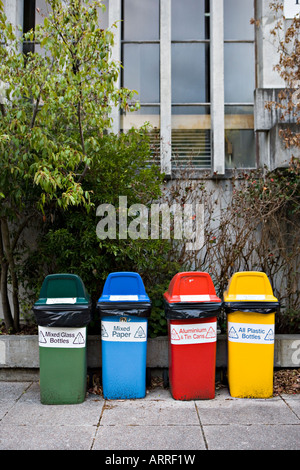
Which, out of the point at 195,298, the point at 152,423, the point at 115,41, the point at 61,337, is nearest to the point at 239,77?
the point at 115,41

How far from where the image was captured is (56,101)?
14.9 feet

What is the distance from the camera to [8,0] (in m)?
7.01

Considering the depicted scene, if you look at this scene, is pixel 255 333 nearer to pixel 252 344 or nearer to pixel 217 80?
pixel 252 344

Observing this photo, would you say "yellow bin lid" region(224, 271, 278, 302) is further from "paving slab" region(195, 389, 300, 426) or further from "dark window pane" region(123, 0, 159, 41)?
"dark window pane" region(123, 0, 159, 41)

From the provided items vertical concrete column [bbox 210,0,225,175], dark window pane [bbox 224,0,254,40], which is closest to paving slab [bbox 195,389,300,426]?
vertical concrete column [bbox 210,0,225,175]

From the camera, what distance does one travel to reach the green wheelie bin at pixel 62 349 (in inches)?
173

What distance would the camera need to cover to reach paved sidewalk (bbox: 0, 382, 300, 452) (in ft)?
11.4

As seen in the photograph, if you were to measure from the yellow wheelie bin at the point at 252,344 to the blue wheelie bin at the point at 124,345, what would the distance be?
3.32 ft

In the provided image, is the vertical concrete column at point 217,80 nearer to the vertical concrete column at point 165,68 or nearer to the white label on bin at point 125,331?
the vertical concrete column at point 165,68

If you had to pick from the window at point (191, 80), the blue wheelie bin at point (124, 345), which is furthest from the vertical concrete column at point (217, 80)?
the blue wheelie bin at point (124, 345)

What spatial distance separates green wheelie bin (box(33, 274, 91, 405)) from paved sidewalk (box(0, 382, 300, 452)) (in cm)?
13

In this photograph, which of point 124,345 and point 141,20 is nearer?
point 124,345

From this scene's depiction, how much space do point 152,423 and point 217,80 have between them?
18.5 ft
